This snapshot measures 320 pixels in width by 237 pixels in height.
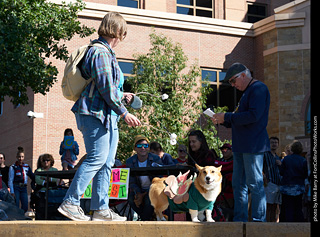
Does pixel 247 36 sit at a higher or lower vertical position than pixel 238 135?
higher

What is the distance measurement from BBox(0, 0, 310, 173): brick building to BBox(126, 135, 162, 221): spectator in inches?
522

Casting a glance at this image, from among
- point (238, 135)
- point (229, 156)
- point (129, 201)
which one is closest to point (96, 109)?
point (238, 135)

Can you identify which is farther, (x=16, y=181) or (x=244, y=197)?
(x=16, y=181)

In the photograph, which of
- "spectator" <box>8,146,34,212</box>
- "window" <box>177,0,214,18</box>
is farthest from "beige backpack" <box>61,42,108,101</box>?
"window" <box>177,0,214,18</box>

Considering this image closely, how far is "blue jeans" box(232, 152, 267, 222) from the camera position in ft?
20.0

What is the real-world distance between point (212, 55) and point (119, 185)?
19.3 metres

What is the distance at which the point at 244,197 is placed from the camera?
20.9 ft

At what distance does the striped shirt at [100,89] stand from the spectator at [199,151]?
10.3ft

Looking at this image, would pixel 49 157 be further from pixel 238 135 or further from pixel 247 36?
→ pixel 247 36

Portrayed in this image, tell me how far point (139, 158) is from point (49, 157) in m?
3.39

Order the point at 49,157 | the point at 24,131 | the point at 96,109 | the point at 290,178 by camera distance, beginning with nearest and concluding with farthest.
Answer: the point at 96,109 < the point at 290,178 < the point at 49,157 < the point at 24,131

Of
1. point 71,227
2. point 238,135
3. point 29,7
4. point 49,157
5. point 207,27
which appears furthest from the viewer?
point 207,27

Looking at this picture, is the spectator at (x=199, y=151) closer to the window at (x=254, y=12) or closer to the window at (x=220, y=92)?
the window at (x=220, y=92)

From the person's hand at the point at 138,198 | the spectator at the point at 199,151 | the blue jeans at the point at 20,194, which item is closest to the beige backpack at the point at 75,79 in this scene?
the spectator at the point at 199,151
